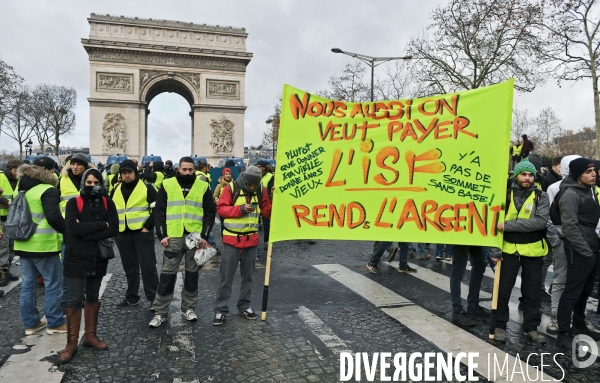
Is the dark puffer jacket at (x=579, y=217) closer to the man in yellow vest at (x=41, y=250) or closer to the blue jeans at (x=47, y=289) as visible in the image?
the man in yellow vest at (x=41, y=250)

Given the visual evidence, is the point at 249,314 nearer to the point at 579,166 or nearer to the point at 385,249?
the point at 385,249

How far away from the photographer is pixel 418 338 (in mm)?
4676

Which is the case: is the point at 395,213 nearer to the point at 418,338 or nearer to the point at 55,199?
the point at 418,338

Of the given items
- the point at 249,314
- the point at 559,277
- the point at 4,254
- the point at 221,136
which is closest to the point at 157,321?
the point at 249,314

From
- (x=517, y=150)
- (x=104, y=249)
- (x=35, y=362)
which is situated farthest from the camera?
(x=517, y=150)

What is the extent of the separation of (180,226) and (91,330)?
141cm

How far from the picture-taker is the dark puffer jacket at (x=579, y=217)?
460cm

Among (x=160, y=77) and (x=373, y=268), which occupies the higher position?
(x=160, y=77)

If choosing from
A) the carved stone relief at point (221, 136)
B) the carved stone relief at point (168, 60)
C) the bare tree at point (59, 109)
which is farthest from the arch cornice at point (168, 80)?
the bare tree at point (59, 109)

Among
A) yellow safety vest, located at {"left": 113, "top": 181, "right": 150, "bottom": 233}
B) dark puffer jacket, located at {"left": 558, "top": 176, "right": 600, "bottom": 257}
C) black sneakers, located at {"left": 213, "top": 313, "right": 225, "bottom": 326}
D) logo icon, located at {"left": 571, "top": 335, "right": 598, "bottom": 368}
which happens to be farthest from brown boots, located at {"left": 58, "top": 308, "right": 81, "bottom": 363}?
dark puffer jacket, located at {"left": 558, "top": 176, "right": 600, "bottom": 257}

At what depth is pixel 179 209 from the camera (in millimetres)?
5262

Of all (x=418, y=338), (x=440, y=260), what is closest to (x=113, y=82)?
(x=440, y=260)

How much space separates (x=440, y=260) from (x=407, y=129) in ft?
14.7

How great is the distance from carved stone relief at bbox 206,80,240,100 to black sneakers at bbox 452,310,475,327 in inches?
1425
